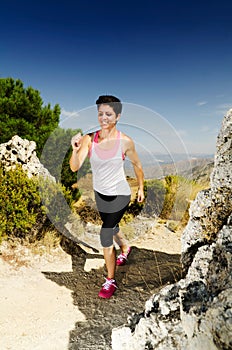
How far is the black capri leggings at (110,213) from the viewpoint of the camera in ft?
14.4

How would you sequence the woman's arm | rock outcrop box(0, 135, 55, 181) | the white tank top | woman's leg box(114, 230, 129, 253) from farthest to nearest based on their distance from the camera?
1. rock outcrop box(0, 135, 55, 181)
2. woman's leg box(114, 230, 129, 253)
3. the woman's arm
4. the white tank top

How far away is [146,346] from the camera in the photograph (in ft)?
5.86

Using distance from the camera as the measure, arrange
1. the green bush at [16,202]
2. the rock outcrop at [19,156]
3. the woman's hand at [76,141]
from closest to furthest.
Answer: the woman's hand at [76,141] → the green bush at [16,202] → the rock outcrop at [19,156]

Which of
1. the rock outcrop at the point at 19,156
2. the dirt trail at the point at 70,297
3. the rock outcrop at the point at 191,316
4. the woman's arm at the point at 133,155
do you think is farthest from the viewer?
the rock outcrop at the point at 19,156

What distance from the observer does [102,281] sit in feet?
16.2

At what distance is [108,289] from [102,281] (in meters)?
0.54

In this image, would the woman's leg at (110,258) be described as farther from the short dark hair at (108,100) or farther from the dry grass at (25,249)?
the short dark hair at (108,100)

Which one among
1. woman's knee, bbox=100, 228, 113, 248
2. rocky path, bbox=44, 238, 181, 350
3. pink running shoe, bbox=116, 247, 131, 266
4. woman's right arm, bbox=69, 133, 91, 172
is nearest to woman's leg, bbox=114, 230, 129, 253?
pink running shoe, bbox=116, 247, 131, 266

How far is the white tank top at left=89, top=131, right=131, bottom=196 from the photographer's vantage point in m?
4.45

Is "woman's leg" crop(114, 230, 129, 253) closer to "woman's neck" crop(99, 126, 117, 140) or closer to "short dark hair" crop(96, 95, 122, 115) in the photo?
"woman's neck" crop(99, 126, 117, 140)

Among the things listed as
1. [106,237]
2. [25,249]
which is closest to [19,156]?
[25,249]

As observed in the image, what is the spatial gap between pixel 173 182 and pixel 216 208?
209 inches

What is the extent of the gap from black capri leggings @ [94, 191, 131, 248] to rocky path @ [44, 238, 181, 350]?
718mm

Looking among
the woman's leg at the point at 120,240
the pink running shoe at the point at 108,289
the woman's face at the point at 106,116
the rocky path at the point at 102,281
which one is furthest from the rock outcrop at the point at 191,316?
the woman's leg at the point at 120,240
